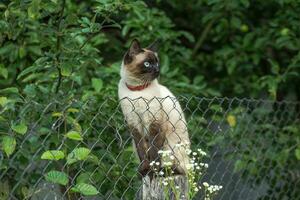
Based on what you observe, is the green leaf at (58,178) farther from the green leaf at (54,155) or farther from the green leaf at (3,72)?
the green leaf at (3,72)

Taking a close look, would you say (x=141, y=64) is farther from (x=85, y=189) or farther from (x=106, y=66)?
(x=106, y=66)

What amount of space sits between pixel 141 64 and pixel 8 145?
4.13ft

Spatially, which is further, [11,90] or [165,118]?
[165,118]

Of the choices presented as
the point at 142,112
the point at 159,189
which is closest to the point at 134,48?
the point at 142,112

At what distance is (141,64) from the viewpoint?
14.3 feet

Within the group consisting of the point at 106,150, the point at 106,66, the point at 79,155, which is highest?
the point at 79,155

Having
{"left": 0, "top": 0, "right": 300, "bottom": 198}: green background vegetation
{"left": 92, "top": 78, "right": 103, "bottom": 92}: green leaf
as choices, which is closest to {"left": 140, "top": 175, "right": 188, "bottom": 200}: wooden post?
{"left": 0, "top": 0, "right": 300, "bottom": 198}: green background vegetation

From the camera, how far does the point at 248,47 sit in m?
6.31

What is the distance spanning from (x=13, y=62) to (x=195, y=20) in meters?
2.63

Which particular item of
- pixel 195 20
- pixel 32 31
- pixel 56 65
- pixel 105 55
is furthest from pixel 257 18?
pixel 56 65

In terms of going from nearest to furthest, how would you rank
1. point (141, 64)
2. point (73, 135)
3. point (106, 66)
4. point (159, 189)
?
point (73, 135)
point (159, 189)
point (141, 64)
point (106, 66)

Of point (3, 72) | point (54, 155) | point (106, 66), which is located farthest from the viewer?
point (106, 66)

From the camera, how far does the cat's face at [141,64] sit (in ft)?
14.1

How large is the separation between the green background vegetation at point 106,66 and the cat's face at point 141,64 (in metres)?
0.18
